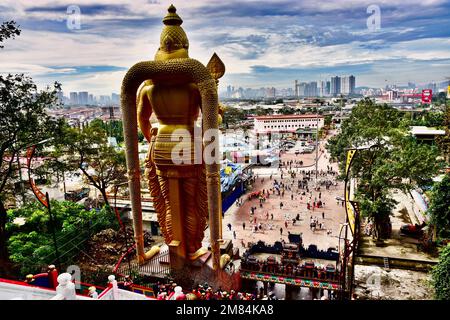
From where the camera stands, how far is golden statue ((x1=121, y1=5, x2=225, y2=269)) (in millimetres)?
8203

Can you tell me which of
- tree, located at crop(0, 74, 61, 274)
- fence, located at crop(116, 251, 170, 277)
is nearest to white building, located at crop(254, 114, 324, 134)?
tree, located at crop(0, 74, 61, 274)

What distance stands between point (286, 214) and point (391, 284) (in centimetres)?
1036

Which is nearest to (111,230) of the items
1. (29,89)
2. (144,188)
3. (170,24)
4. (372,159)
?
(144,188)

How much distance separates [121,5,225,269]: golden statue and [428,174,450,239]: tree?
34.4ft

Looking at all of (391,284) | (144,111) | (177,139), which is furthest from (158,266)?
(391,284)

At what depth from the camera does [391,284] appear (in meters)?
13.5

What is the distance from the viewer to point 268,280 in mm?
12445

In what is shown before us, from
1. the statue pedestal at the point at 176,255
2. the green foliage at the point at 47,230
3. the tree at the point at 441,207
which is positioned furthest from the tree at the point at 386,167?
the green foliage at the point at 47,230

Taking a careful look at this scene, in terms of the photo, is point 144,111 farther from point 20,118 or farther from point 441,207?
point 441,207

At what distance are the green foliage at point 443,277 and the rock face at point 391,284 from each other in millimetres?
1623

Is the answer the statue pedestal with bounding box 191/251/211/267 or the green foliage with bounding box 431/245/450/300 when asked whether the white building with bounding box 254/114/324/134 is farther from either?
the statue pedestal with bounding box 191/251/211/267

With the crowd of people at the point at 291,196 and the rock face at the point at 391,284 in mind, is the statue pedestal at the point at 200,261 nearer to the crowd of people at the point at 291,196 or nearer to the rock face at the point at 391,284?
Result: the rock face at the point at 391,284

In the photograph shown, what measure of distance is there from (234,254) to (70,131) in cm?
946

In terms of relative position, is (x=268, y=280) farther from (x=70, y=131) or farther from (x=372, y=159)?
(x=70, y=131)
